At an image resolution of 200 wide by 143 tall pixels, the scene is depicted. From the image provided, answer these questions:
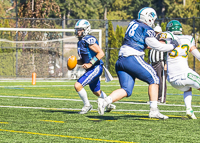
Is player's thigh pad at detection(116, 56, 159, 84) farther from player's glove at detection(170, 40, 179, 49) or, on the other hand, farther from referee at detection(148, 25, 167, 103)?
referee at detection(148, 25, 167, 103)

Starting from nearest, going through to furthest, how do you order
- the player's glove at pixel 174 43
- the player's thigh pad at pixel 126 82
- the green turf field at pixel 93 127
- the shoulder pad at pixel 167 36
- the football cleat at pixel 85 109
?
1. the green turf field at pixel 93 127
2. the player's thigh pad at pixel 126 82
3. the player's glove at pixel 174 43
4. the shoulder pad at pixel 167 36
5. the football cleat at pixel 85 109

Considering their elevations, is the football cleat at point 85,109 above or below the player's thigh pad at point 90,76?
below

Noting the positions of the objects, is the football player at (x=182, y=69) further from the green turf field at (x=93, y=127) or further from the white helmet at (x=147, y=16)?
the green turf field at (x=93, y=127)

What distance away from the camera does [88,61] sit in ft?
27.7

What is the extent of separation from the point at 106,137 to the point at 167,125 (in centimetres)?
144

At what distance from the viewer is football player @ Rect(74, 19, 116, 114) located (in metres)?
8.18

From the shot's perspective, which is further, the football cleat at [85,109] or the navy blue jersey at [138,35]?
the football cleat at [85,109]

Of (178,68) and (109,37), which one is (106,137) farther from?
(109,37)

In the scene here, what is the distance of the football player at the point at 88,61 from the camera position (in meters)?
8.18

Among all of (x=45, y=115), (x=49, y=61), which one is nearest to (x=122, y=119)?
(x=45, y=115)

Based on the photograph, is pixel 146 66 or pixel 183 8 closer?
pixel 146 66

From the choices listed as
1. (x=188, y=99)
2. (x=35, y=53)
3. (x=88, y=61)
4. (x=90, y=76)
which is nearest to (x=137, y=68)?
(x=188, y=99)

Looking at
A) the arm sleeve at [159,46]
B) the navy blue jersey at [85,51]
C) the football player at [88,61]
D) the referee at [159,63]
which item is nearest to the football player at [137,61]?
the arm sleeve at [159,46]

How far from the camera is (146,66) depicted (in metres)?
6.98
